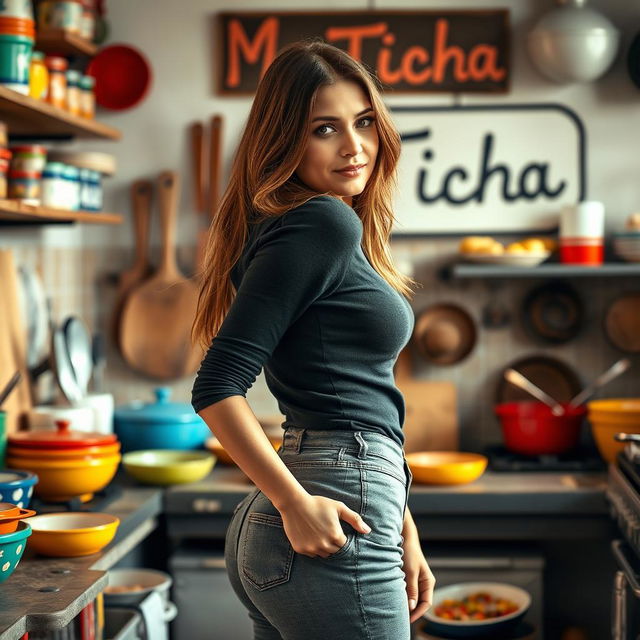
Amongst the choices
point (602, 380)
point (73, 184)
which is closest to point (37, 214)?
point (73, 184)

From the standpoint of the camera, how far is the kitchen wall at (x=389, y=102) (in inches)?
125

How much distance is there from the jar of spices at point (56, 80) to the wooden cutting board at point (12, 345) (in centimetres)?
41

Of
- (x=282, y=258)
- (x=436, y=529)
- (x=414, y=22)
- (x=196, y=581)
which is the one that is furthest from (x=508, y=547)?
(x=282, y=258)

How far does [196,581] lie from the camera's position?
2789mm

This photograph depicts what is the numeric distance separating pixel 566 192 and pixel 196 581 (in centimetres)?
162

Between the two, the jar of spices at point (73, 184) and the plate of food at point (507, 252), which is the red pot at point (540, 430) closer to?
the plate of food at point (507, 252)

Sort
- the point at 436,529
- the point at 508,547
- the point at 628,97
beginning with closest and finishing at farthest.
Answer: the point at 436,529 < the point at 508,547 < the point at 628,97

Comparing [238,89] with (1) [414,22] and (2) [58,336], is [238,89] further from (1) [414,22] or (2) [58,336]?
(2) [58,336]

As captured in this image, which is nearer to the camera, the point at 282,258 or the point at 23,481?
the point at 282,258

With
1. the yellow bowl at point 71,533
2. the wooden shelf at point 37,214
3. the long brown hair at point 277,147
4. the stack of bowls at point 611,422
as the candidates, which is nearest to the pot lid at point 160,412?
the wooden shelf at point 37,214

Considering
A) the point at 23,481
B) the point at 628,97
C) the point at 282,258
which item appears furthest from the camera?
the point at 628,97

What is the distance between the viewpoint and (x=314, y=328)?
49.1 inches

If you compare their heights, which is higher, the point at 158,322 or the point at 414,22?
the point at 414,22

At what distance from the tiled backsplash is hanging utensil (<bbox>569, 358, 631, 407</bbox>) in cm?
2
